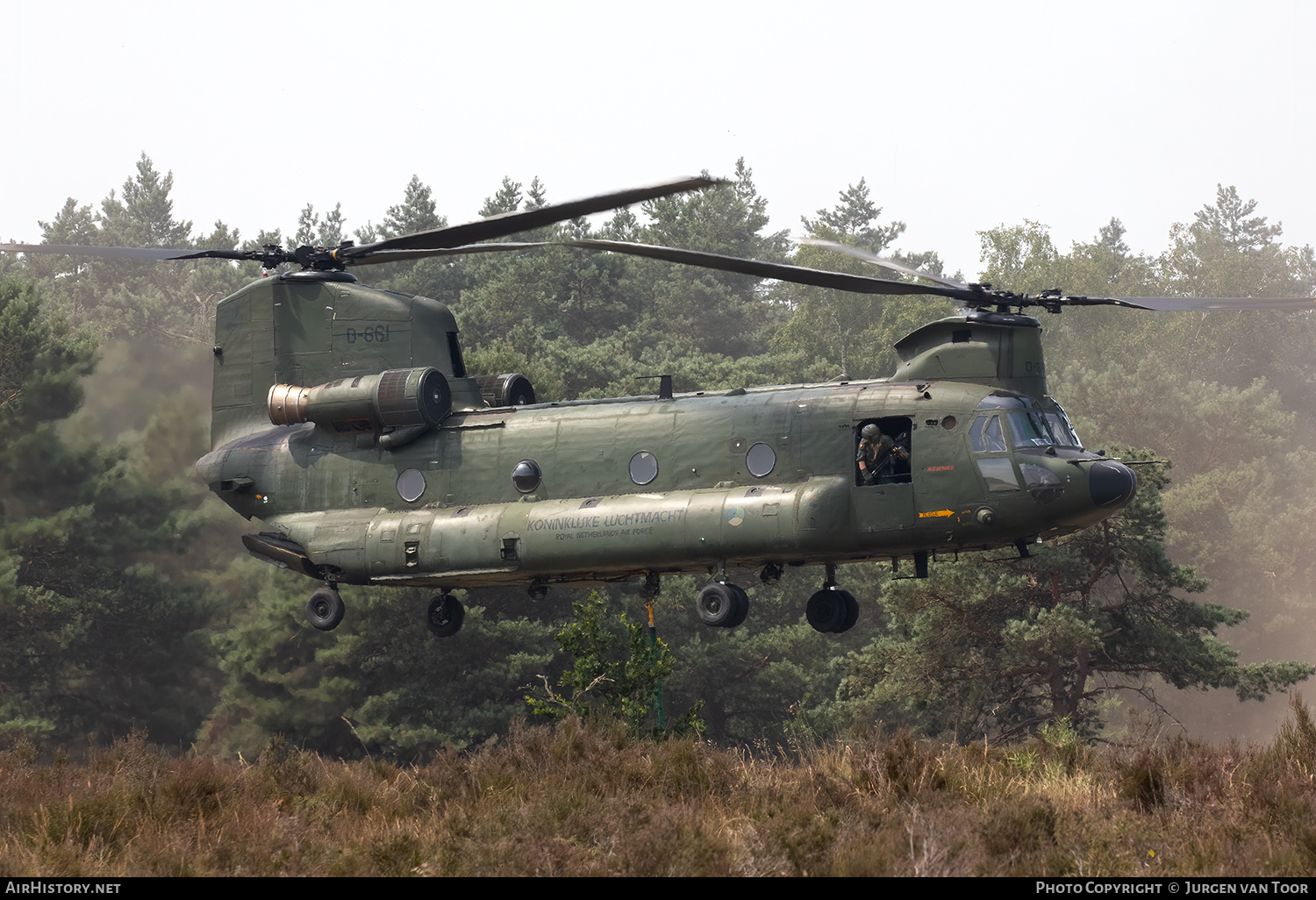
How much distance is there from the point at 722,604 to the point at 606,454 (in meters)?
2.71

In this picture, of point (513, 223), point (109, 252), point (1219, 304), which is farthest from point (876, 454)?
point (109, 252)

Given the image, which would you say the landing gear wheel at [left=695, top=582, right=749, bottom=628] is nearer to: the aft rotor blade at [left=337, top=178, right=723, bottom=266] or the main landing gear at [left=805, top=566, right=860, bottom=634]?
the main landing gear at [left=805, top=566, right=860, bottom=634]

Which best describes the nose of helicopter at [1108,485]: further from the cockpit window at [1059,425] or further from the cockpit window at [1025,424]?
the cockpit window at [1059,425]

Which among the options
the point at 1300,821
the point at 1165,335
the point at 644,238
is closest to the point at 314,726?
the point at 1300,821

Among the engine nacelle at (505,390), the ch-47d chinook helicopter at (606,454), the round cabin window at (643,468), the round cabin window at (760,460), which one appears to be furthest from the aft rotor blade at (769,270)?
the engine nacelle at (505,390)

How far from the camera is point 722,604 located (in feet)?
58.3

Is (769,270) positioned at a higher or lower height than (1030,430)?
higher

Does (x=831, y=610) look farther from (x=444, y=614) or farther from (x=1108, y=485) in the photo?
(x=444, y=614)

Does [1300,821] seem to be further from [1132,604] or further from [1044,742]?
[1132,604]

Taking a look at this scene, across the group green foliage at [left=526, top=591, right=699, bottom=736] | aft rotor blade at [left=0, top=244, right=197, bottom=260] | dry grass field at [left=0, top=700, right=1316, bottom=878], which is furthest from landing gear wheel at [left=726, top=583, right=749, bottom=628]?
aft rotor blade at [left=0, top=244, right=197, bottom=260]

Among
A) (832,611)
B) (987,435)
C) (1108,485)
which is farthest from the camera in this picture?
(832,611)

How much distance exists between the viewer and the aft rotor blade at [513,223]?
1489 cm

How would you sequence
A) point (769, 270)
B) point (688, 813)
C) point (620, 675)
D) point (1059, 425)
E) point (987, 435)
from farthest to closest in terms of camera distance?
point (620, 675) → point (1059, 425) → point (987, 435) → point (769, 270) → point (688, 813)

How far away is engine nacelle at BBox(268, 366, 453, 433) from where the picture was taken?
19.6 meters
